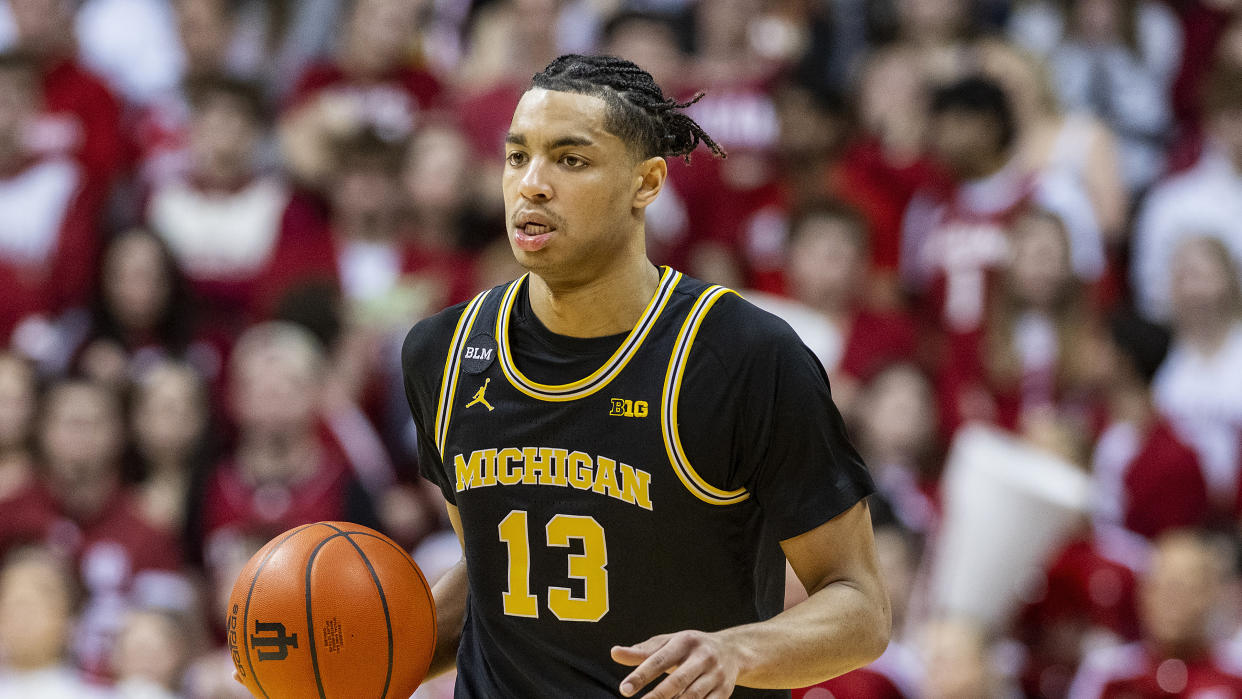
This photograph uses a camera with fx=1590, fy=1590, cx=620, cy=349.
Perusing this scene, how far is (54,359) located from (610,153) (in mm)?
5417

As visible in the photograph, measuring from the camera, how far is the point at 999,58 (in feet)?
27.5

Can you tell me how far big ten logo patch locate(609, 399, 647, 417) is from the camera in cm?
314

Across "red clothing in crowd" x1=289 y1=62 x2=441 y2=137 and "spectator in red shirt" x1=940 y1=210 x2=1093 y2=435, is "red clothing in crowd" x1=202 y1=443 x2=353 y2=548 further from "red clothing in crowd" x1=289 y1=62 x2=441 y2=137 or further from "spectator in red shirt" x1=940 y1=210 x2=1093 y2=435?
"spectator in red shirt" x1=940 y1=210 x2=1093 y2=435

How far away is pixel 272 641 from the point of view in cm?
319

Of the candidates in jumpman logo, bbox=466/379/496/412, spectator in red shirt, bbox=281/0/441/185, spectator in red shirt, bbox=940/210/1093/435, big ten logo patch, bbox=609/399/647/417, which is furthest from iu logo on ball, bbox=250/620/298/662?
spectator in red shirt, bbox=281/0/441/185

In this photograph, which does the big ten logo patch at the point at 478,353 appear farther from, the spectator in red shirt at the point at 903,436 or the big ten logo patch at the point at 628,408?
the spectator in red shirt at the point at 903,436

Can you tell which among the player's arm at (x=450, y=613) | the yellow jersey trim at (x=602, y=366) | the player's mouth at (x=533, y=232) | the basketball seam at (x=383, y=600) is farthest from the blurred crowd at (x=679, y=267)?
the player's mouth at (x=533, y=232)

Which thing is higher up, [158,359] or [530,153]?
[530,153]

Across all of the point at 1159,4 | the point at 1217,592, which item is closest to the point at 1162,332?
the point at 1217,592

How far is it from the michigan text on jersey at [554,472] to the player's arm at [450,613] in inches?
9.9

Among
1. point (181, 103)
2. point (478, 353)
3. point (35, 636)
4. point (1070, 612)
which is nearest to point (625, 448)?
point (478, 353)

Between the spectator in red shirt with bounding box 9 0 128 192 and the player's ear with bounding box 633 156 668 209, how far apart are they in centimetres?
574

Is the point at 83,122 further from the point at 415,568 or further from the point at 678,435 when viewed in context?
the point at 678,435

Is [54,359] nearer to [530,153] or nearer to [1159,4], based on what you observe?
[530,153]
